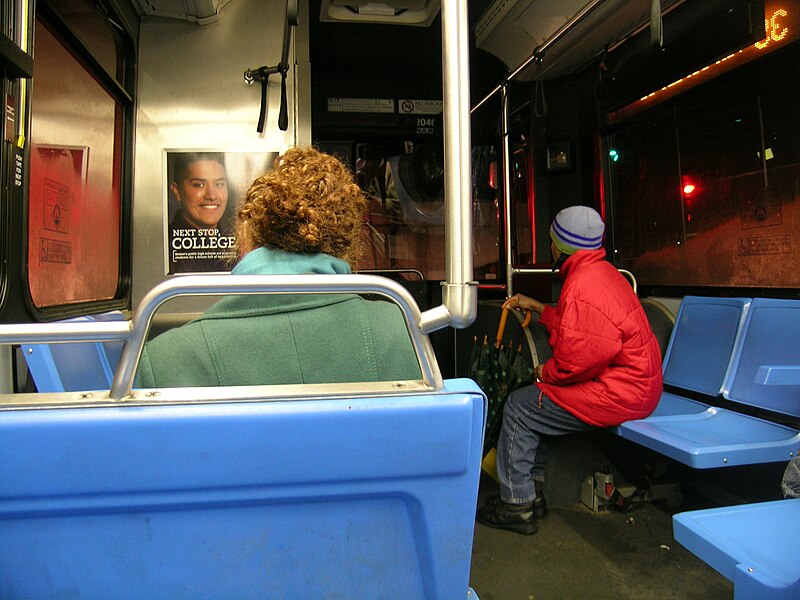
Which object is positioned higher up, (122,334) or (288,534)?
(122,334)

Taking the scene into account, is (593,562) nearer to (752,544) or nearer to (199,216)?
(752,544)

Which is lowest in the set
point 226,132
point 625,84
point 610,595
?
point 610,595

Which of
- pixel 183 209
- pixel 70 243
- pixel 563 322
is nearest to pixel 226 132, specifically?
pixel 183 209

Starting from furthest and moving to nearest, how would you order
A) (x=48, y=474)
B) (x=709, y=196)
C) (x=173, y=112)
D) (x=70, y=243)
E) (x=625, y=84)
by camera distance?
(x=625, y=84) → (x=709, y=196) → (x=173, y=112) → (x=70, y=243) → (x=48, y=474)

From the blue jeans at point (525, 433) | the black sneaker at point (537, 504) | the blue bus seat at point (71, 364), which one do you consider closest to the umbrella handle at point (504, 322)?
the blue jeans at point (525, 433)

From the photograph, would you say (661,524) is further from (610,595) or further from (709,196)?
(709,196)

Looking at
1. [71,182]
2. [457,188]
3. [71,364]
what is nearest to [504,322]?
[71,182]

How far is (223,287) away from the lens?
32.9 inches

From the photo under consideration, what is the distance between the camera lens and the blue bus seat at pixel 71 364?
1.25 metres

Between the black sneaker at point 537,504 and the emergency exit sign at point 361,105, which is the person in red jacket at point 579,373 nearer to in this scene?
the black sneaker at point 537,504

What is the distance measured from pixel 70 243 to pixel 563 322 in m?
2.16

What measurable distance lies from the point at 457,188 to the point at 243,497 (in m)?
0.61

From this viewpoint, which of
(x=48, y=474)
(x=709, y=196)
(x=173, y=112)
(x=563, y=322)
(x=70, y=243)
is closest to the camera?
(x=48, y=474)

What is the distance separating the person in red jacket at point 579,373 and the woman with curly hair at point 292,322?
62.0 inches
